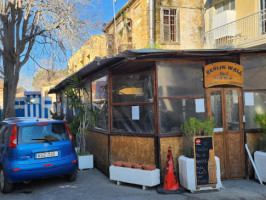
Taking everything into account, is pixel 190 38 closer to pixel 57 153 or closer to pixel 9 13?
pixel 9 13

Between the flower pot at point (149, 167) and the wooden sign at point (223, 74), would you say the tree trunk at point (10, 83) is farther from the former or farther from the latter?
the wooden sign at point (223, 74)

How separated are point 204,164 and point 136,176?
1494 mm

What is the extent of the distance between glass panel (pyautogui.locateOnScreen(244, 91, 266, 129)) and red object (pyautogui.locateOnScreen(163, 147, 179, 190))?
236 cm

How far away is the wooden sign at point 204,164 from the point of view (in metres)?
5.86

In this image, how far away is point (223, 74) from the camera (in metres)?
6.80

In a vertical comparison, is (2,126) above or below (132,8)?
below

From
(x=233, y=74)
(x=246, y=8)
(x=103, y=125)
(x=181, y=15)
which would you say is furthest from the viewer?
(x=181, y=15)

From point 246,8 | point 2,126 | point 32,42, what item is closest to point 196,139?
point 2,126

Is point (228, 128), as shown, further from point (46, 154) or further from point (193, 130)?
point (46, 154)

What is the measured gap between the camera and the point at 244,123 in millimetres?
6898

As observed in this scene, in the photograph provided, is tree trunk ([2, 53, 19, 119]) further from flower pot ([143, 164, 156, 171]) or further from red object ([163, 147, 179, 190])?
red object ([163, 147, 179, 190])

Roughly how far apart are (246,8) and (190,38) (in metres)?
3.83

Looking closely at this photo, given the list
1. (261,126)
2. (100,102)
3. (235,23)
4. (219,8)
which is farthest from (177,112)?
(219,8)

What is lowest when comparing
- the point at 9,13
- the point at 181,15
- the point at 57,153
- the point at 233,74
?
the point at 57,153
